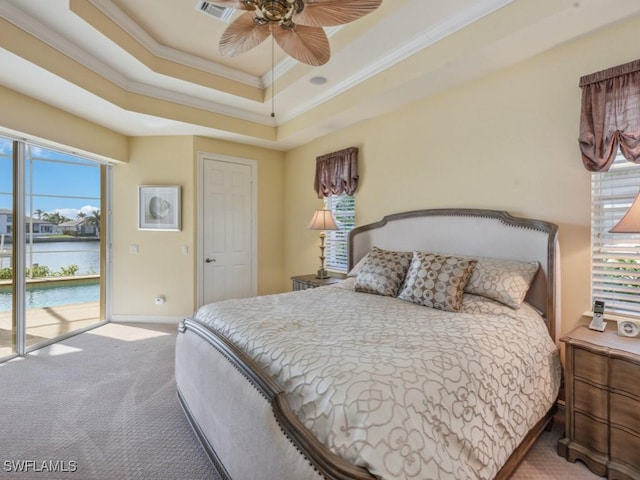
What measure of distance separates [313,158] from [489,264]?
2938mm

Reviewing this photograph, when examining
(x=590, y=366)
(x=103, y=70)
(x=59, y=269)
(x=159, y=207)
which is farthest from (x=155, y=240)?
(x=590, y=366)

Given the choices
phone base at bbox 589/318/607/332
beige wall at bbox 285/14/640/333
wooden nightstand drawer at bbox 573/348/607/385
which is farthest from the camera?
beige wall at bbox 285/14/640/333

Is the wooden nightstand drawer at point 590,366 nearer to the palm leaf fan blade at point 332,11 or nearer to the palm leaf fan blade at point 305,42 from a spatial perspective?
the palm leaf fan blade at point 332,11

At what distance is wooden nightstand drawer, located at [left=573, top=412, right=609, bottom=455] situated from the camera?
1681mm

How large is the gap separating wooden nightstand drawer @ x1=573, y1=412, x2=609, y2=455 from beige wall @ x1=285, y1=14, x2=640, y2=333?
71cm

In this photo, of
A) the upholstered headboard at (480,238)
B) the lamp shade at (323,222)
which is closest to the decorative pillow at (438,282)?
the upholstered headboard at (480,238)

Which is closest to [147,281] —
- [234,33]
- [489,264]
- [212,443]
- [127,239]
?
[127,239]

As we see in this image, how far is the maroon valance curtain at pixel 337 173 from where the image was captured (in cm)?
380

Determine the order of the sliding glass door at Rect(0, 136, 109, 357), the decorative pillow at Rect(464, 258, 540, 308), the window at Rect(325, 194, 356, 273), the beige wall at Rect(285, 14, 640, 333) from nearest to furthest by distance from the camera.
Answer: the decorative pillow at Rect(464, 258, 540, 308)
the beige wall at Rect(285, 14, 640, 333)
the sliding glass door at Rect(0, 136, 109, 357)
the window at Rect(325, 194, 356, 273)

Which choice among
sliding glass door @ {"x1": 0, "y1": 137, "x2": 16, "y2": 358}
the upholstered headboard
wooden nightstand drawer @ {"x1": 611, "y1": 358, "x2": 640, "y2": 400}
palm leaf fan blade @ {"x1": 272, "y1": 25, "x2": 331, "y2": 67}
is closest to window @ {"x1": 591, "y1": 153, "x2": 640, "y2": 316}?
the upholstered headboard

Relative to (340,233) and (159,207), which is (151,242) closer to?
(159,207)

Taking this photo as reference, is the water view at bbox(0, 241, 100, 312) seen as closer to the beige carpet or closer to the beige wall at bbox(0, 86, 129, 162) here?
the beige carpet

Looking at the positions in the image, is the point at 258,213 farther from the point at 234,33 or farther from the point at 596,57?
the point at 596,57

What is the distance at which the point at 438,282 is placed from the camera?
7.22 feet
